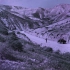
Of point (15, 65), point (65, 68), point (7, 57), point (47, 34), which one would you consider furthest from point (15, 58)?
point (47, 34)

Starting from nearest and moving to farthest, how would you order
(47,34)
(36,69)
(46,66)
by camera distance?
(36,69)
(46,66)
(47,34)

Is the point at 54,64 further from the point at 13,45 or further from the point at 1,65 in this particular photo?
the point at 13,45

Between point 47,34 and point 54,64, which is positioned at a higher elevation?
point 54,64

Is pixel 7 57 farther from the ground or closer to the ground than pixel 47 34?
farther from the ground

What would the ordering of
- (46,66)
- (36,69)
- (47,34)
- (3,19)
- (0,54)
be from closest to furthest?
1. (36,69)
2. (46,66)
3. (0,54)
4. (47,34)
5. (3,19)

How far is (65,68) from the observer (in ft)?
44.2

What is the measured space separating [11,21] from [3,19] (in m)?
8.15

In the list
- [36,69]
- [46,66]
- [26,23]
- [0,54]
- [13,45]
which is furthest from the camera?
[26,23]

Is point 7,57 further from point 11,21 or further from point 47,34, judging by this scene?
point 11,21

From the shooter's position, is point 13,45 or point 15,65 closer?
point 15,65

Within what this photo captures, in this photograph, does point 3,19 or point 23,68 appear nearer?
point 23,68

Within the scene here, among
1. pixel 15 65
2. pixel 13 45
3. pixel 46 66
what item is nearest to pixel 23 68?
pixel 15 65

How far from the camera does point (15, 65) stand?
12898 millimetres

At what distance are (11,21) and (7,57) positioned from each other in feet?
409
